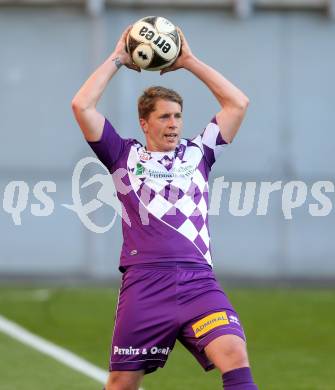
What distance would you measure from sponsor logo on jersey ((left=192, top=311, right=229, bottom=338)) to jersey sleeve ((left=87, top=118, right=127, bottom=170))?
115 centimetres

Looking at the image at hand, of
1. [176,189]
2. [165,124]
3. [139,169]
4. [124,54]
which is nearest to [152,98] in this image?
[165,124]

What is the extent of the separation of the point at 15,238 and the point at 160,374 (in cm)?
622

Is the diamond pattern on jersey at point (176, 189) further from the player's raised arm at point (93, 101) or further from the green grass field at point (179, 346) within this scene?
the green grass field at point (179, 346)

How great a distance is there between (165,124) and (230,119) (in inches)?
19.0

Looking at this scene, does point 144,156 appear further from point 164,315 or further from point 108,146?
point 164,315

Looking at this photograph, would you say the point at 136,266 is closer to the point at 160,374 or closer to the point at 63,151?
the point at 160,374

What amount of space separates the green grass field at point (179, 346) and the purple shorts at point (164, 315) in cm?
233

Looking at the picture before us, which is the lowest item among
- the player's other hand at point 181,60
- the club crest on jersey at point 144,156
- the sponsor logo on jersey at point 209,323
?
the sponsor logo on jersey at point 209,323

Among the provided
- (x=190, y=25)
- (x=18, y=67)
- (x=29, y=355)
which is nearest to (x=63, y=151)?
(x=18, y=67)

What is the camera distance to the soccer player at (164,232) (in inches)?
279

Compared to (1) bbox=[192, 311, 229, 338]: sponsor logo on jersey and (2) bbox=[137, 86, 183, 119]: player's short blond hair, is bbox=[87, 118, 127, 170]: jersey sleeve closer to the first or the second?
(2) bbox=[137, 86, 183, 119]: player's short blond hair

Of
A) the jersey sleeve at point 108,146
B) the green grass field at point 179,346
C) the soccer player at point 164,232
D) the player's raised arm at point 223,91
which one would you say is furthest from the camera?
the green grass field at point 179,346

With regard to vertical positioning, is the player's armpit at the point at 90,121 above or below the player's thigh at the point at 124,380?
above

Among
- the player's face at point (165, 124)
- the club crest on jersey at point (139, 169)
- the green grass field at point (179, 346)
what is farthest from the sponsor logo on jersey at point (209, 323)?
the green grass field at point (179, 346)
